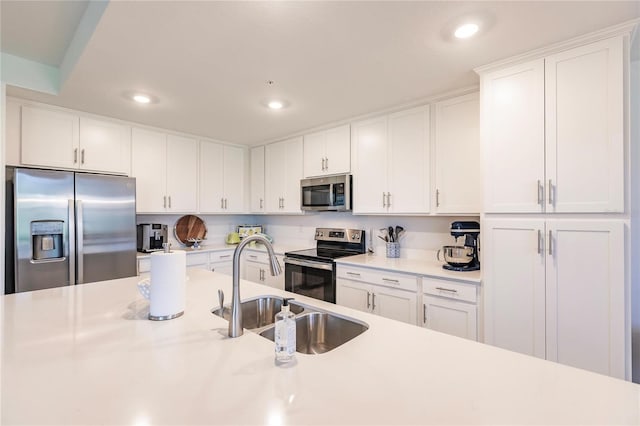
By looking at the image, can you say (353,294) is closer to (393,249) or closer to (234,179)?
(393,249)

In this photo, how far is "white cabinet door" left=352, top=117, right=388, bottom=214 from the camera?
9.36 feet

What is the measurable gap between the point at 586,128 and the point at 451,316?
141 cm

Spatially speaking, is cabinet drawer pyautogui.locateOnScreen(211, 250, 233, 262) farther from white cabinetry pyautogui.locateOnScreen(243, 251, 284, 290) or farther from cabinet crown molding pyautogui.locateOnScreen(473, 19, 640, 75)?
cabinet crown molding pyautogui.locateOnScreen(473, 19, 640, 75)

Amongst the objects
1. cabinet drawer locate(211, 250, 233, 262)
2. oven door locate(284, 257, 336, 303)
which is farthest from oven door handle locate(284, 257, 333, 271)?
cabinet drawer locate(211, 250, 233, 262)

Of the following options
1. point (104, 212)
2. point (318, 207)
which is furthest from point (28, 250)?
point (318, 207)

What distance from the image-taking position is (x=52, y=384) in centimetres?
79

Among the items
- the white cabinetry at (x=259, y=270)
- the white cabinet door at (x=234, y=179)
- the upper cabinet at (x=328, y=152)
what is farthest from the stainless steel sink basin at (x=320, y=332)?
the white cabinet door at (x=234, y=179)

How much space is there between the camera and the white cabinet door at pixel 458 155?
2309mm

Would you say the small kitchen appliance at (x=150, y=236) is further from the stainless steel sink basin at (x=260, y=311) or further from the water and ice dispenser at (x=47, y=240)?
the stainless steel sink basin at (x=260, y=311)

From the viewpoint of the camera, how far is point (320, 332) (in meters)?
1.38

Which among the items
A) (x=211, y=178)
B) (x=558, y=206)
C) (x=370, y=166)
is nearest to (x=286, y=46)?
(x=370, y=166)

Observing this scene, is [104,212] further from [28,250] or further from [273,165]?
[273,165]

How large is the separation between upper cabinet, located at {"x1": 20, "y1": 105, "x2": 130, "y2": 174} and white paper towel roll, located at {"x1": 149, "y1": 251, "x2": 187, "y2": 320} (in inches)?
91.1

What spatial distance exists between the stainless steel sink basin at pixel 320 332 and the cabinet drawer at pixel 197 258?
8.22 feet
